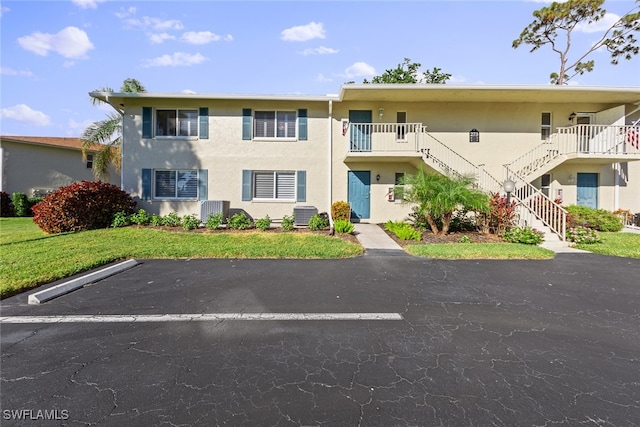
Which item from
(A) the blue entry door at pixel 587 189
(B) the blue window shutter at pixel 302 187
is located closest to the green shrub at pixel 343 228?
(B) the blue window shutter at pixel 302 187

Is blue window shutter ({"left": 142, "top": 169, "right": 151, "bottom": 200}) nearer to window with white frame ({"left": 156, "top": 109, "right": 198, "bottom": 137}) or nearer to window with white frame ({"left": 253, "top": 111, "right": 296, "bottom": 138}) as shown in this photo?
window with white frame ({"left": 156, "top": 109, "right": 198, "bottom": 137})

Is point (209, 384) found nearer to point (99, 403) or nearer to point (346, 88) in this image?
point (99, 403)

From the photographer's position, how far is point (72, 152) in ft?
65.7

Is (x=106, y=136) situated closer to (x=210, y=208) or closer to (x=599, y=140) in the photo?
(x=210, y=208)

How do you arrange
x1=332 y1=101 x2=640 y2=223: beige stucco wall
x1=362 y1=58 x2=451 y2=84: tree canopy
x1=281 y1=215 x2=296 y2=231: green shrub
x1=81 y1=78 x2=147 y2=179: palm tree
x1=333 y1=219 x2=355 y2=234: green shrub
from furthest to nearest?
x1=362 y1=58 x2=451 y2=84: tree canopy
x1=81 y1=78 x2=147 y2=179: palm tree
x1=332 y1=101 x2=640 y2=223: beige stucco wall
x1=281 y1=215 x2=296 y2=231: green shrub
x1=333 y1=219 x2=355 y2=234: green shrub

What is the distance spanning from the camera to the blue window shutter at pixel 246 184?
12820 millimetres

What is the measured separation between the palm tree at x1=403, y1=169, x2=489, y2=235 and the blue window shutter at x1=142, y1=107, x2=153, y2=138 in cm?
1073

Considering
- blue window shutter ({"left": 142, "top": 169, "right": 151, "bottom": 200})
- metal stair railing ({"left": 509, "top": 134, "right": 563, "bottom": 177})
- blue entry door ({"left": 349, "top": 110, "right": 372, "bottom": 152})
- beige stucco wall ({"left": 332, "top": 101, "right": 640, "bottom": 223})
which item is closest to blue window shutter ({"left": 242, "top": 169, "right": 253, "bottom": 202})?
beige stucco wall ({"left": 332, "top": 101, "right": 640, "bottom": 223})

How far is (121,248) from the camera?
787 centimetres

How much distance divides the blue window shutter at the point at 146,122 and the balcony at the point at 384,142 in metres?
8.32

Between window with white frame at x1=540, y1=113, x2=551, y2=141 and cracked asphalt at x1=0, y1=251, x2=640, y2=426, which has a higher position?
window with white frame at x1=540, y1=113, x2=551, y2=141

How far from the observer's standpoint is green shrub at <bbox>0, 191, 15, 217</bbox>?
652 inches

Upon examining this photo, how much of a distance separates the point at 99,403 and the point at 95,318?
6.61ft

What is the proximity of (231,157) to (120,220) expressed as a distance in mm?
4822
